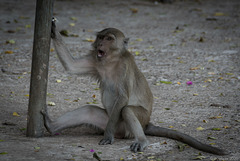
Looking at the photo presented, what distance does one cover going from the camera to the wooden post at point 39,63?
505 cm

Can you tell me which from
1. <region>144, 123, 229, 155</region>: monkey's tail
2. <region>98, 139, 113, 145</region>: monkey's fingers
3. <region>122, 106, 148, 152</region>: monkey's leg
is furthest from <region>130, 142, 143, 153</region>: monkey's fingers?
<region>144, 123, 229, 155</region>: monkey's tail

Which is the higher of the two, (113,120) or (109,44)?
(109,44)

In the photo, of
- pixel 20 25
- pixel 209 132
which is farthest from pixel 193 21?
pixel 209 132

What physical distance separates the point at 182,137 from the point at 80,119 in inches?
54.0

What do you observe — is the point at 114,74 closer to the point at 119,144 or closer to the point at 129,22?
the point at 119,144

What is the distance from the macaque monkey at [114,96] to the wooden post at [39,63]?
0.47 feet

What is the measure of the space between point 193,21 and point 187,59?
14.8 feet

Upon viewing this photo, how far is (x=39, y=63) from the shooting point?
5.11m

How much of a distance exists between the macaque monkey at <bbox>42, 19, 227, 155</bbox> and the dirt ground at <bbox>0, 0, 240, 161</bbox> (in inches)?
6.6

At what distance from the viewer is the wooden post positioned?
5047 millimetres

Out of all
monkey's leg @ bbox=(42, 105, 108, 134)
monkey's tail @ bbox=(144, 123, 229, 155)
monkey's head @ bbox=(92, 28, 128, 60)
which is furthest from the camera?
monkey's leg @ bbox=(42, 105, 108, 134)

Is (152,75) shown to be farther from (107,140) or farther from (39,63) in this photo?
(39,63)

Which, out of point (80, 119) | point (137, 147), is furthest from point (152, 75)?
point (137, 147)

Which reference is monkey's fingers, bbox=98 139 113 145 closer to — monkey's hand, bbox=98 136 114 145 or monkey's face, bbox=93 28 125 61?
monkey's hand, bbox=98 136 114 145
